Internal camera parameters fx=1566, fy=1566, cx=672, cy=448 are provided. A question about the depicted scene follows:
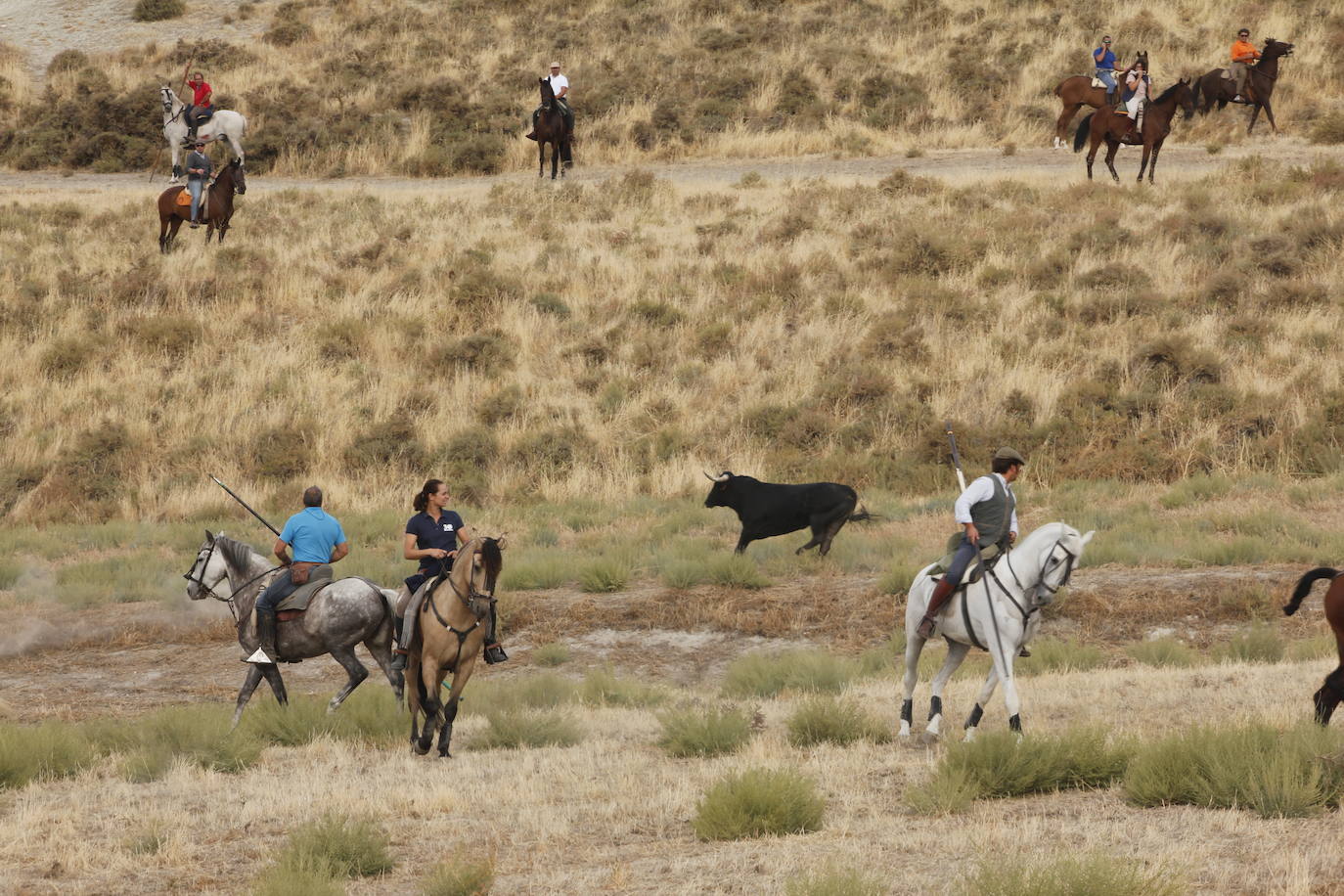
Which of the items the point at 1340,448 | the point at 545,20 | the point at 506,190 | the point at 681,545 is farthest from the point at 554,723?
the point at 545,20

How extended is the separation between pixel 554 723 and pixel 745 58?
37216 millimetres

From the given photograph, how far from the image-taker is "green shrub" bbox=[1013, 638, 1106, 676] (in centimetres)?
1429

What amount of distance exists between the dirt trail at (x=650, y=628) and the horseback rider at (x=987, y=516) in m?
4.68

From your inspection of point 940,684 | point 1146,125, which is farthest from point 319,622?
point 1146,125

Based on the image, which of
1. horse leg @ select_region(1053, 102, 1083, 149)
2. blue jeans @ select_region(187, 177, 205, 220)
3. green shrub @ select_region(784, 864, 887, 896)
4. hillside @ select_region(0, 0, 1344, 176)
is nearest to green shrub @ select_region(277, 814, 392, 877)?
green shrub @ select_region(784, 864, 887, 896)

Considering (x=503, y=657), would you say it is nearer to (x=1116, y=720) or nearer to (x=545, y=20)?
(x=1116, y=720)

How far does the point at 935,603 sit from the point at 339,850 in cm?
470

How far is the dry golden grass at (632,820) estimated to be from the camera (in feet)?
24.7

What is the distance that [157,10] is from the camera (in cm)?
5566

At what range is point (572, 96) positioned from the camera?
147ft

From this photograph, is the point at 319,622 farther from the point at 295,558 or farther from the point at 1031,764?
the point at 1031,764

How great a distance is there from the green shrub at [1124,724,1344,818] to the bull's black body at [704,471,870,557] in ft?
29.9

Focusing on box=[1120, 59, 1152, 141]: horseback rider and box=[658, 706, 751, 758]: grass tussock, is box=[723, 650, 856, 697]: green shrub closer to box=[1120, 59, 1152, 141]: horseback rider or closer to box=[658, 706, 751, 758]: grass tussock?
box=[658, 706, 751, 758]: grass tussock

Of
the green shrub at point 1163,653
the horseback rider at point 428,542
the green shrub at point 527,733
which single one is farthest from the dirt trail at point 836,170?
the green shrub at point 527,733
